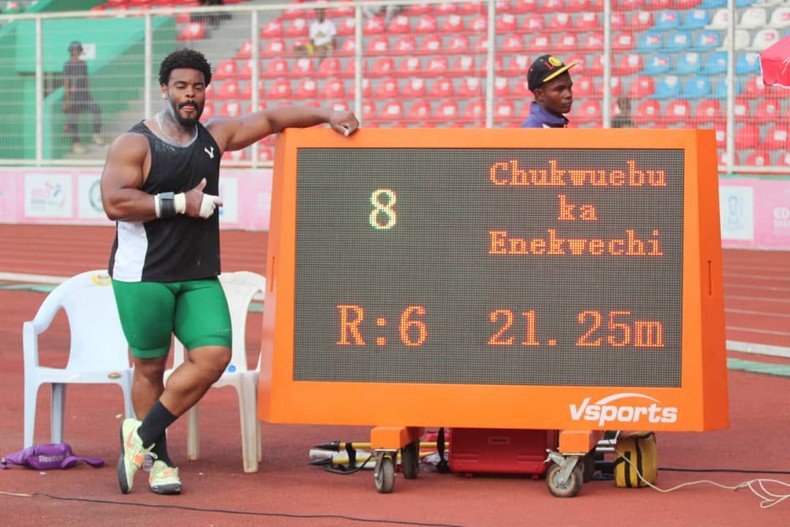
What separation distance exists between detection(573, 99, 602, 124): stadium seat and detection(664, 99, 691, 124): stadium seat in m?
0.99

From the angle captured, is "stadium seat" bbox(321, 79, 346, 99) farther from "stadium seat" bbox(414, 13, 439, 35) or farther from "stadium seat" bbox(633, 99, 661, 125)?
"stadium seat" bbox(633, 99, 661, 125)

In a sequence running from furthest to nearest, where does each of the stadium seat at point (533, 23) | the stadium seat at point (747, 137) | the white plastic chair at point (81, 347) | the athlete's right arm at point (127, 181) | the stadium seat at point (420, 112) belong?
1. the stadium seat at point (420, 112)
2. the stadium seat at point (533, 23)
3. the stadium seat at point (747, 137)
4. the white plastic chair at point (81, 347)
5. the athlete's right arm at point (127, 181)

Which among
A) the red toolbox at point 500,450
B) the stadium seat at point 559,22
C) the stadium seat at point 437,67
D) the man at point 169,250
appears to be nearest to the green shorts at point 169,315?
the man at point 169,250

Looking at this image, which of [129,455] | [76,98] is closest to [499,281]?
[129,455]

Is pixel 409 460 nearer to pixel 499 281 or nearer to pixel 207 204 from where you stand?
pixel 499 281

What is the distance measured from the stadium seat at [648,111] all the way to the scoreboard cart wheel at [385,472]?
14780 mm

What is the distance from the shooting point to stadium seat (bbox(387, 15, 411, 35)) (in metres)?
23.7

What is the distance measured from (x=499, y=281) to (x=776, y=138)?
47.7 feet

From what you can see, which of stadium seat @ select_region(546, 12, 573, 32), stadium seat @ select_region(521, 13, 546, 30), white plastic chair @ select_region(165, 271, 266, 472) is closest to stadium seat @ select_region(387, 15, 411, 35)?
→ stadium seat @ select_region(521, 13, 546, 30)

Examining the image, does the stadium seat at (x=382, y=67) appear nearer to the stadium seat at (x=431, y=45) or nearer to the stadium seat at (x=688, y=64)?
the stadium seat at (x=431, y=45)

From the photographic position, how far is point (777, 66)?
8.70 m

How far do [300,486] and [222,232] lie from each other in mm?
17626

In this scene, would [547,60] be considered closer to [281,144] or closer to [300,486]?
[281,144]

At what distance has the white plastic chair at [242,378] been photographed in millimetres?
7547
